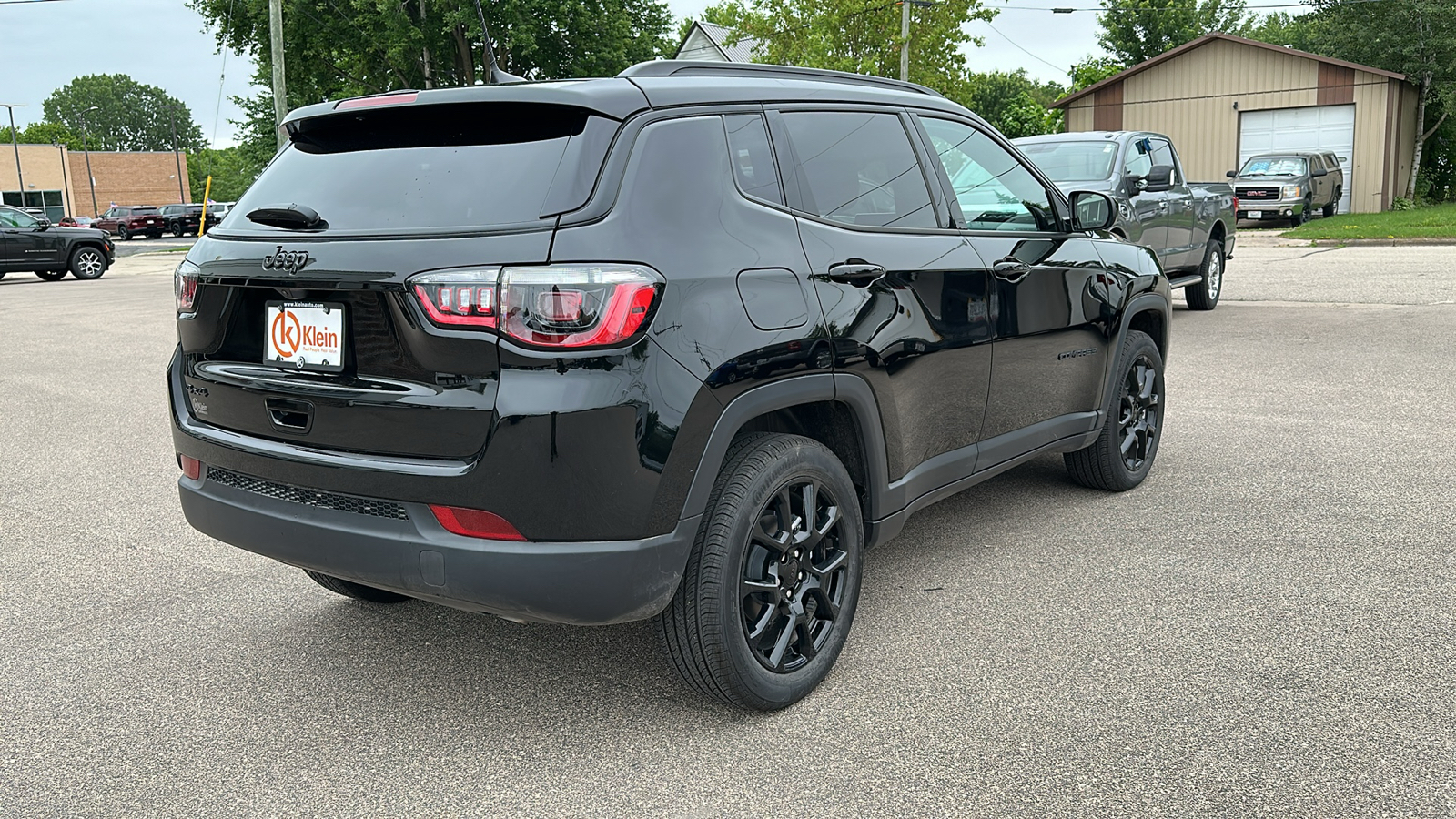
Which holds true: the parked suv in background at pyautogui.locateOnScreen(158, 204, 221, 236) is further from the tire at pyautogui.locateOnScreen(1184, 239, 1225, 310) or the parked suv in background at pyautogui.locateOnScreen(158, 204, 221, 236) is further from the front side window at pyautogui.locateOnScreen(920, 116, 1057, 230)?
the front side window at pyautogui.locateOnScreen(920, 116, 1057, 230)

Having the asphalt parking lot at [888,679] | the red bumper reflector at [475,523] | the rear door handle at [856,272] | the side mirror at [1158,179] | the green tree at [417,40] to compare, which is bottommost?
the asphalt parking lot at [888,679]

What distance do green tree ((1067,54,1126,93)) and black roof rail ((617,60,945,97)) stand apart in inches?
1685

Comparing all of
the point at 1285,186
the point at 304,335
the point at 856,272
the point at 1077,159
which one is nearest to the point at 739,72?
the point at 856,272

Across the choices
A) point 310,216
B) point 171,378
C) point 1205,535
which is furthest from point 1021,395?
point 171,378

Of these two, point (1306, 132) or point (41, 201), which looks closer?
point (1306, 132)

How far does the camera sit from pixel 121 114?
172500 millimetres

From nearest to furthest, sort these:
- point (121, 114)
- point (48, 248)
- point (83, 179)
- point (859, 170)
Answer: point (859, 170)
point (48, 248)
point (83, 179)
point (121, 114)

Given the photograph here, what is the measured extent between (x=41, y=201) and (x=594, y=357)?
97.2 m

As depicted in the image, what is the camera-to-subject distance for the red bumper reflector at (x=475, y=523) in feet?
9.19

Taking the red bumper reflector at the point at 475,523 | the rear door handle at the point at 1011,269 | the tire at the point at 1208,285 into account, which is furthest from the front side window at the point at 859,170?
the tire at the point at 1208,285

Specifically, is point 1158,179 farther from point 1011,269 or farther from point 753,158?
point 753,158

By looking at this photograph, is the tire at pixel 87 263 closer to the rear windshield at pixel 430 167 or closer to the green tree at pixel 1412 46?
the rear windshield at pixel 430 167

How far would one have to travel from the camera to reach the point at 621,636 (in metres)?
3.89

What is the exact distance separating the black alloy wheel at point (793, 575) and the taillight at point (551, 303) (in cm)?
70
